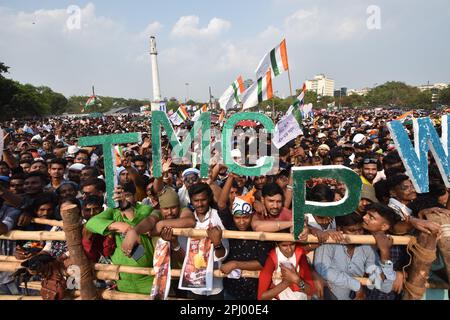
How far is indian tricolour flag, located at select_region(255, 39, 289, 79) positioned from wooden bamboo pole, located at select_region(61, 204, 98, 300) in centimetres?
559

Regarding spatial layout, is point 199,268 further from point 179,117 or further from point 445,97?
point 445,97

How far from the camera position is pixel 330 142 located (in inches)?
332

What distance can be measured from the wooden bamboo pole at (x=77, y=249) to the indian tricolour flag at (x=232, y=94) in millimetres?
6709

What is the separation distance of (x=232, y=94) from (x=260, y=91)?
6.73 ft

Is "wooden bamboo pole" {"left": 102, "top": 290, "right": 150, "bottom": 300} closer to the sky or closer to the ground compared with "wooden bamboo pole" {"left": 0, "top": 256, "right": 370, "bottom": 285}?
closer to the ground

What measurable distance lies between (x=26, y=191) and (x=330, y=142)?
7.32m

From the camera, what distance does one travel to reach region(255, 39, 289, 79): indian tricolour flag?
6.98 metres

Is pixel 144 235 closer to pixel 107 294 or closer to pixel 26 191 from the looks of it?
pixel 107 294

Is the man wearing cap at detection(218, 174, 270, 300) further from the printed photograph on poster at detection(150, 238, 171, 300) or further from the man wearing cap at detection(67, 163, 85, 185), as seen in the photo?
the man wearing cap at detection(67, 163, 85, 185)

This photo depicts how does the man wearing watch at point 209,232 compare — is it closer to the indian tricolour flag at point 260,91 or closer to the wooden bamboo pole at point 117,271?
the wooden bamboo pole at point 117,271

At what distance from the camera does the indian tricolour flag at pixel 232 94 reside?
8.67 m

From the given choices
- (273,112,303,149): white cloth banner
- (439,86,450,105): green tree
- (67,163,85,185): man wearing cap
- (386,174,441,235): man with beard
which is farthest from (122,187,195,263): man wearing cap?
(439,86,450,105): green tree

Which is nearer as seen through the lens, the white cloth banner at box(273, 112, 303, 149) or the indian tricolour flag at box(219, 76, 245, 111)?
the white cloth banner at box(273, 112, 303, 149)

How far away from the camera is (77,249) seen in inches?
93.2
